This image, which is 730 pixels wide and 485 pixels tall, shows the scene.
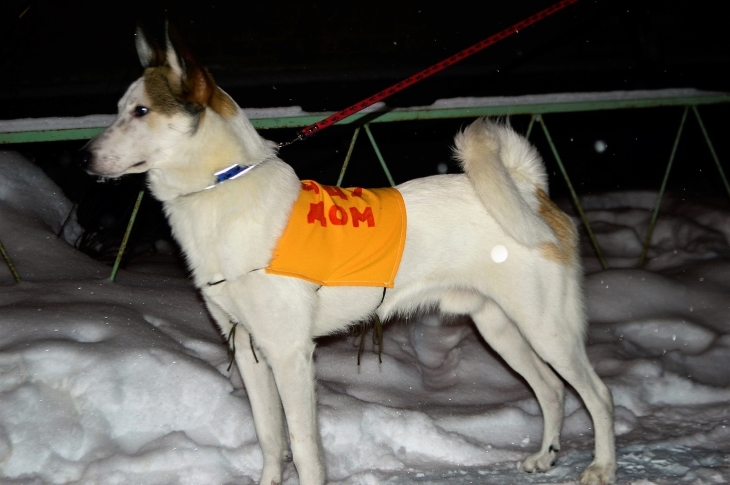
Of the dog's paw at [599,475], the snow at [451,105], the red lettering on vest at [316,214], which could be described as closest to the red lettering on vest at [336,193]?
the red lettering on vest at [316,214]

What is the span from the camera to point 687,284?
4684 mm

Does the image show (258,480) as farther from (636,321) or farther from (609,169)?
(609,169)

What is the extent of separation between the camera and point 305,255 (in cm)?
272

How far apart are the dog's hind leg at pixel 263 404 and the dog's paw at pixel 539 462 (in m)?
1.10

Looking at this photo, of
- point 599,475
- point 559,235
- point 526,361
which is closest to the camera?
point 599,475

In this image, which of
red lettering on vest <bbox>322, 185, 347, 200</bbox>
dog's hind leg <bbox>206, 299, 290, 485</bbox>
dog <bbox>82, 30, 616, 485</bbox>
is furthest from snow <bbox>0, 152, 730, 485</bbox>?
red lettering on vest <bbox>322, 185, 347, 200</bbox>

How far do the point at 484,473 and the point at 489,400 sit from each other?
711mm

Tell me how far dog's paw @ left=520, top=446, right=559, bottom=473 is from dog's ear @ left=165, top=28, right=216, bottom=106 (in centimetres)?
210

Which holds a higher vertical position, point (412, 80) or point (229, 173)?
point (412, 80)

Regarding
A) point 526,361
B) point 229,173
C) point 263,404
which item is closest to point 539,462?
point 526,361

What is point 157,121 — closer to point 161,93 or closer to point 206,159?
point 161,93

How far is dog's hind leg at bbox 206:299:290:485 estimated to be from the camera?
295 cm

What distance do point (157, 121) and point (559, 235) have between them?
1.77 meters

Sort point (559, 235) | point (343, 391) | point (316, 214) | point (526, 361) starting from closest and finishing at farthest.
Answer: point (316, 214)
point (559, 235)
point (526, 361)
point (343, 391)
